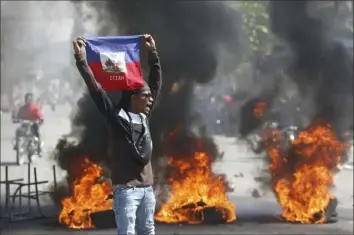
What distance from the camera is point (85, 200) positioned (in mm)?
8711

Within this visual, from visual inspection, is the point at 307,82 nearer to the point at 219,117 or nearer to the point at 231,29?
the point at 231,29

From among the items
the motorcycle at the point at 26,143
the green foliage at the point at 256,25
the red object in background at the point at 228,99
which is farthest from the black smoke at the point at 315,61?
the red object in background at the point at 228,99

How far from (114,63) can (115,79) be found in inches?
4.1

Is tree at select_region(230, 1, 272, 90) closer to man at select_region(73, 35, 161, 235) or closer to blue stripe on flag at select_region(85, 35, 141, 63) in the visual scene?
blue stripe on flag at select_region(85, 35, 141, 63)

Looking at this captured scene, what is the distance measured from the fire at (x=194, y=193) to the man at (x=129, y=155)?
392 cm

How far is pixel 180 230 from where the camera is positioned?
8.45 m

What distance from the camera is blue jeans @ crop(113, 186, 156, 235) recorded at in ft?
16.0

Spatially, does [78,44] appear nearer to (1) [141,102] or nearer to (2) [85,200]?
(1) [141,102]

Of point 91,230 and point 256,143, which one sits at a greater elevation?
point 256,143

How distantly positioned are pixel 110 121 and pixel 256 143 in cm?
844

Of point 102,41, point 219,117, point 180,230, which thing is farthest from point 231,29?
point 219,117

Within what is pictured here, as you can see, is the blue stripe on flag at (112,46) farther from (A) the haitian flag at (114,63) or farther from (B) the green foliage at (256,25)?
(B) the green foliage at (256,25)

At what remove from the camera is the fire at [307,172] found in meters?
9.33

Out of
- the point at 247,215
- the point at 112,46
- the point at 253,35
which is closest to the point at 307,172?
the point at 247,215
